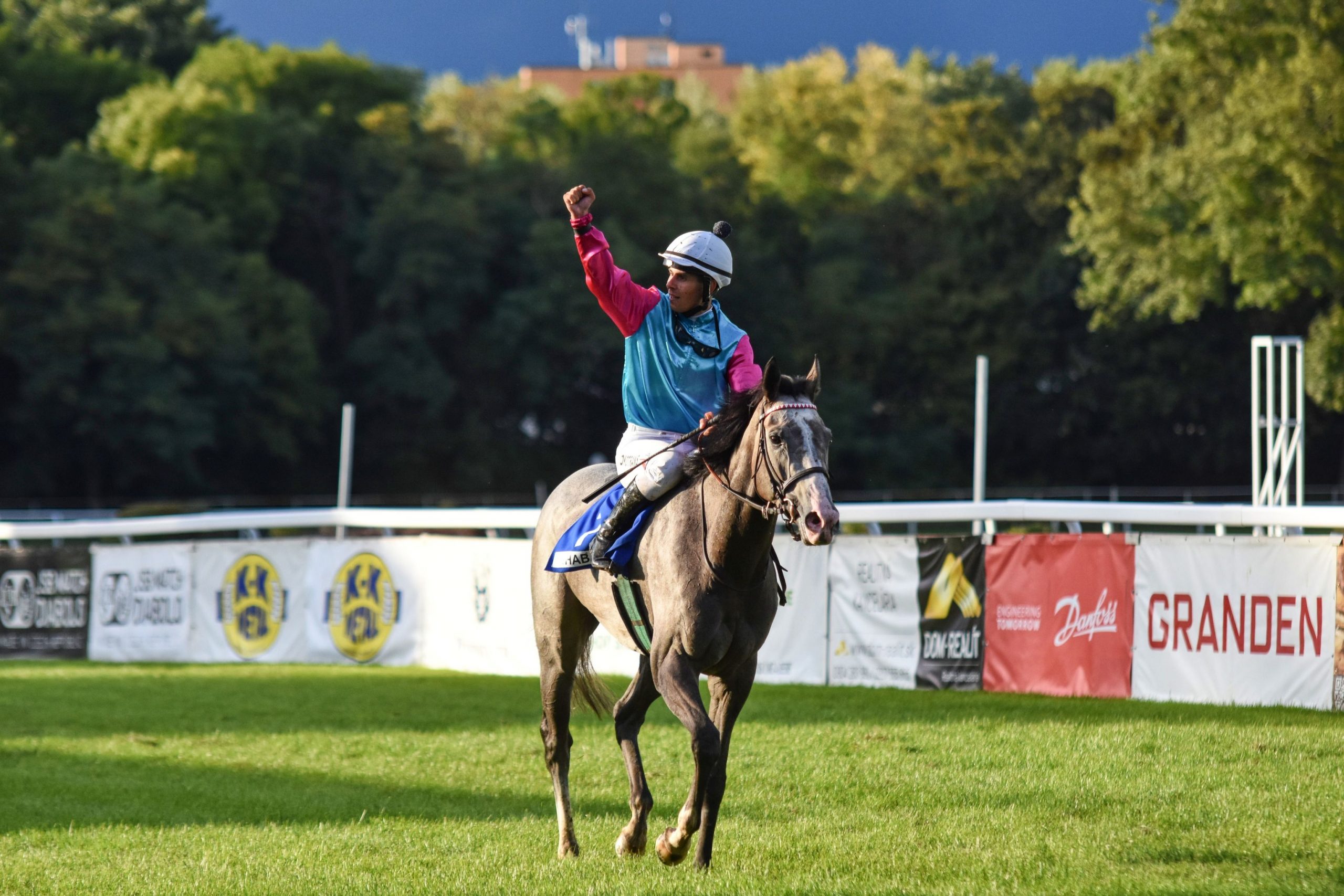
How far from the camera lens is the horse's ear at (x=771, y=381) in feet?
21.4

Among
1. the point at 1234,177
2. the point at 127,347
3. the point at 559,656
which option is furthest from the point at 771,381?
the point at 127,347

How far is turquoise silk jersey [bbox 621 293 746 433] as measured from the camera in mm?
7434

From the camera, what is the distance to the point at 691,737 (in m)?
6.79

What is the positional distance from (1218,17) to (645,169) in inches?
890

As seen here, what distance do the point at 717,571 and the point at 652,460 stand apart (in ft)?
2.37

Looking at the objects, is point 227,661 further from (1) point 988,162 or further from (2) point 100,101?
(1) point 988,162

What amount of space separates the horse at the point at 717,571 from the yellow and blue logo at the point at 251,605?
→ 13.3 meters

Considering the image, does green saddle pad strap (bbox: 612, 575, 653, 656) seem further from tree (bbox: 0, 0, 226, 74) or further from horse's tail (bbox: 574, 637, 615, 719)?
tree (bbox: 0, 0, 226, 74)

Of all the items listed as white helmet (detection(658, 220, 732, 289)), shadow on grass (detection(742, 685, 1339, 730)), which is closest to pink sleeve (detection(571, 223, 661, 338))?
white helmet (detection(658, 220, 732, 289))

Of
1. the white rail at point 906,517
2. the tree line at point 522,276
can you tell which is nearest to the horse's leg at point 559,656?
the white rail at point 906,517

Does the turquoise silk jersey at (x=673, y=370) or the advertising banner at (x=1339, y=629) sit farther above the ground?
the turquoise silk jersey at (x=673, y=370)

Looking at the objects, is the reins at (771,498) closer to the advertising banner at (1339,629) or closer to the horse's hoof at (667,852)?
the horse's hoof at (667,852)

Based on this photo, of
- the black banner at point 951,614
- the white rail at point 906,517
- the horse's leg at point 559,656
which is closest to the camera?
the horse's leg at point 559,656

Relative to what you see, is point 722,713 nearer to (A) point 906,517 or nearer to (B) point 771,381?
(B) point 771,381
